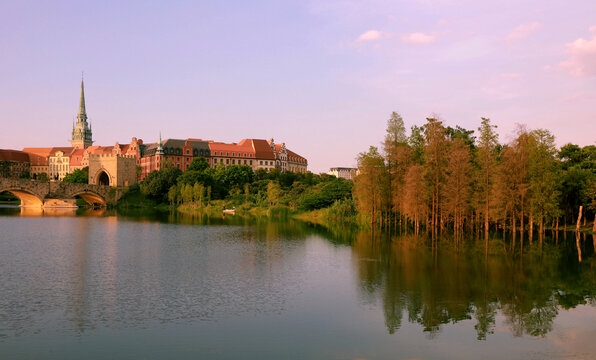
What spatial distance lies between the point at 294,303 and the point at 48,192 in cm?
10242

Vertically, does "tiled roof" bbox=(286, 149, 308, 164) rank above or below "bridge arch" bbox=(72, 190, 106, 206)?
above

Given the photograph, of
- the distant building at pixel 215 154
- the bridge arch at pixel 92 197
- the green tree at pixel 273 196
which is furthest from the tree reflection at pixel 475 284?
the distant building at pixel 215 154

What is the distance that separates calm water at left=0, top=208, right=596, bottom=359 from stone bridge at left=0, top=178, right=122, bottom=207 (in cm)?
7111

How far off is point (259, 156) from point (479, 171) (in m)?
123

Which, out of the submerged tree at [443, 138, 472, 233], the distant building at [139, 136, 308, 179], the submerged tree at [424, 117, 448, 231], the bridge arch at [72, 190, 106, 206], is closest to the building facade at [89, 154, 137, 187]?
the bridge arch at [72, 190, 106, 206]

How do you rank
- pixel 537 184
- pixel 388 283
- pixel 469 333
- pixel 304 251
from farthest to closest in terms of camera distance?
1. pixel 537 184
2. pixel 304 251
3. pixel 388 283
4. pixel 469 333

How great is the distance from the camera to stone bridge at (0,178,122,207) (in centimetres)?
9825

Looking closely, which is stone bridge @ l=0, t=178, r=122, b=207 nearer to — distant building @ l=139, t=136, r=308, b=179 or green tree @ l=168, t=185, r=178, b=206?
green tree @ l=168, t=185, r=178, b=206

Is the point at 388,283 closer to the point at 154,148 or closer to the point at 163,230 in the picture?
the point at 163,230

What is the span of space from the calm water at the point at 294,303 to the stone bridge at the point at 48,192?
71.1 meters

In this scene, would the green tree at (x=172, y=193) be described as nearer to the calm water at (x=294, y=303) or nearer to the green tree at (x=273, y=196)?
the green tree at (x=273, y=196)

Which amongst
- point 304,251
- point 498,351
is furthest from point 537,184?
point 498,351

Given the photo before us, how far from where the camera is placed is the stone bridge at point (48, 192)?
98250 mm

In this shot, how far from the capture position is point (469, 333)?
54.9 feet
